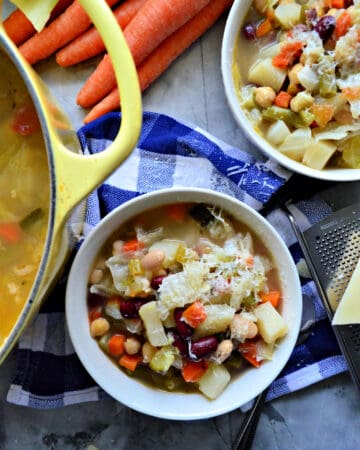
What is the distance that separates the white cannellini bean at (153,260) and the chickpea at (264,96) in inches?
19.8

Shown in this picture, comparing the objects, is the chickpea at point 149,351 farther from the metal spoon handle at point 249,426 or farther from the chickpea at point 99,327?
the metal spoon handle at point 249,426

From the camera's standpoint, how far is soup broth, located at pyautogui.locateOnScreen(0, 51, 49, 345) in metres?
1.62

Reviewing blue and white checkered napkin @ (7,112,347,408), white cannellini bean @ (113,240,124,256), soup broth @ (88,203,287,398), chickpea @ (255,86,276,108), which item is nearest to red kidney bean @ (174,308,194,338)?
soup broth @ (88,203,287,398)

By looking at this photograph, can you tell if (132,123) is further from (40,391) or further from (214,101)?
(40,391)

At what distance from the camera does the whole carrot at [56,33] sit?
1967 millimetres

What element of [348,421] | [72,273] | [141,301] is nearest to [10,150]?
[72,273]

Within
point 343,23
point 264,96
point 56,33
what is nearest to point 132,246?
point 264,96

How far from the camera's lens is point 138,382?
6.02 ft

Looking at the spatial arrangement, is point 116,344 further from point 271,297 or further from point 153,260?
point 271,297

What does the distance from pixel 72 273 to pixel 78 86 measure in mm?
590

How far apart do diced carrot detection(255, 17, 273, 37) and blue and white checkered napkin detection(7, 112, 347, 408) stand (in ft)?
1.04

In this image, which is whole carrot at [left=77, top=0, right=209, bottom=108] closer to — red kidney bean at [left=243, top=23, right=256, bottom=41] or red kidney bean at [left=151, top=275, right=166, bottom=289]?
red kidney bean at [left=243, top=23, right=256, bottom=41]

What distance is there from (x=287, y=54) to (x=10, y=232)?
0.88 meters

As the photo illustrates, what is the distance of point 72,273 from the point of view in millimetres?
1735
